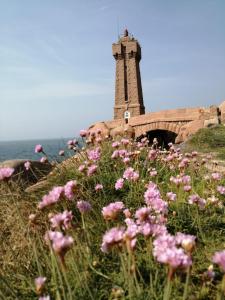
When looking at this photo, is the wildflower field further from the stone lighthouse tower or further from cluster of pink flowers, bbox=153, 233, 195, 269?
the stone lighthouse tower

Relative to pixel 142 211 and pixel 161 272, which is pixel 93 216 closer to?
pixel 161 272

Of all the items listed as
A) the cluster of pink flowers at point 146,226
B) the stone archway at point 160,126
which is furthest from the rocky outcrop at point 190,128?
the cluster of pink flowers at point 146,226

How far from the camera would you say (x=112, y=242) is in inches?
66.5

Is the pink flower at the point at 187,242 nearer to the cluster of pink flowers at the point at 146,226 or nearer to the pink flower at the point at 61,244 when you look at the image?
the cluster of pink flowers at the point at 146,226

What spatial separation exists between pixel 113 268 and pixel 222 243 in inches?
40.2

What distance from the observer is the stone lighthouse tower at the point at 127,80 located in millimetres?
37603

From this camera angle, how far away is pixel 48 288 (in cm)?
229

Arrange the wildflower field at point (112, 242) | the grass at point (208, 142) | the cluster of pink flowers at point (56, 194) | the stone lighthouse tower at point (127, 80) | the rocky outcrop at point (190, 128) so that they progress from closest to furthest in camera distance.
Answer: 1. the wildflower field at point (112, 242)
2. the cluster of pink flowers at point (56, 194)
3. the grass at point (208, 142)
4. the rocky outcrop at point (190, 128)
5. the stone lighthouse tower at point (127, 80)

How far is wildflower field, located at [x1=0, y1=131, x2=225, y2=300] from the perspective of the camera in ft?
5.57

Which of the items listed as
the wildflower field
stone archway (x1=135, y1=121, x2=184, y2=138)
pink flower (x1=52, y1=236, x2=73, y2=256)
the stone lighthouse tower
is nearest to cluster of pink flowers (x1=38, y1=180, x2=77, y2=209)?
the wildflower field

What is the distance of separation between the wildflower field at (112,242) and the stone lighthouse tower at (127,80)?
108ft

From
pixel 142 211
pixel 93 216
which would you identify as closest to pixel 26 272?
pixel 93 216

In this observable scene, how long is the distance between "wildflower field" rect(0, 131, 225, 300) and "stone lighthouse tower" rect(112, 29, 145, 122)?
33.0 m

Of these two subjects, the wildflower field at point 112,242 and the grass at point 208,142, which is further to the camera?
the grass at point 208,142
